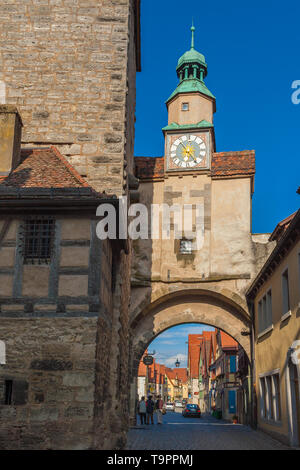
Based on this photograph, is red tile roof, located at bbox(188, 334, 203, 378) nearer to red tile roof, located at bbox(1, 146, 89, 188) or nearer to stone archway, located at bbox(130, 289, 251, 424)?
stone archway, located at bbox(130, 289, 251, 424)

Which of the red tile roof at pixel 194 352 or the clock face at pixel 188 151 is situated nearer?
the clock face at pixel 188 151

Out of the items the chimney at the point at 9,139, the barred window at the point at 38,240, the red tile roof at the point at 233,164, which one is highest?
the red tile roof at the point at 233,164

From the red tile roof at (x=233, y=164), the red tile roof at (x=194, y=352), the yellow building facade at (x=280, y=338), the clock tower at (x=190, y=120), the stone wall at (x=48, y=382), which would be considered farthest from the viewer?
the red tile roof at (x=194, y=352)

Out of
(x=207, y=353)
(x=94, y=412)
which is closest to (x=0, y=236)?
(x=94, y=412)

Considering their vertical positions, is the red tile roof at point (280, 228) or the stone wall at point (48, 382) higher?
the red tile roof at point (280, 228)

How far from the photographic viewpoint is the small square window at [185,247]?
19016 mm

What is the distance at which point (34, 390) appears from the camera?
310 inches

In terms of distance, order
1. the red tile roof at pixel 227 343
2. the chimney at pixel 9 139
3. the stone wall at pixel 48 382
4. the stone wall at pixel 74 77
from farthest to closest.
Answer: the red tile roof at pixel 227 343
the stone wall at pixel 74 77
the chimney at pixel 9 139
the stone wall at pixel 48 382

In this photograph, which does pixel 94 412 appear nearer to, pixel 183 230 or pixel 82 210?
pixel 82 210

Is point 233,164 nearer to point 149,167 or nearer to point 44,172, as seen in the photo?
point 149,167

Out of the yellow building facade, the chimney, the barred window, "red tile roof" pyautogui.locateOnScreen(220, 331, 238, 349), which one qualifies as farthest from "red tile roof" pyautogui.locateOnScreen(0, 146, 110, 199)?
"red tile roof" pyautogui.locateOnScreen(220, 331, 238, 349)

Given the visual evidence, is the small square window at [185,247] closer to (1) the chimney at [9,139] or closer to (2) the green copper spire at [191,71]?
(2) the green copper spire at [191,71]

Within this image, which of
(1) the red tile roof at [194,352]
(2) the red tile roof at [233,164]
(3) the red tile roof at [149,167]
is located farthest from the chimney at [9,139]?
(1) the red tile roof at [194,352]

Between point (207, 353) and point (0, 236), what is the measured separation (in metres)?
46.0
